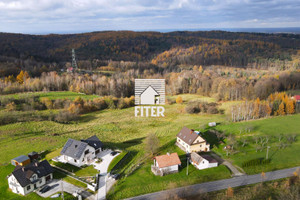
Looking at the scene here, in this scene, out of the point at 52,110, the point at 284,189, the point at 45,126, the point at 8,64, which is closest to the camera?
the point at 284,189

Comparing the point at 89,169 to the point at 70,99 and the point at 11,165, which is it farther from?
the point at 70,99

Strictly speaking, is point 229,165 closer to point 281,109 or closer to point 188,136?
point 188,136

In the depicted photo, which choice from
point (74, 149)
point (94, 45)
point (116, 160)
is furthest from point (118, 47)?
point (116, 160)

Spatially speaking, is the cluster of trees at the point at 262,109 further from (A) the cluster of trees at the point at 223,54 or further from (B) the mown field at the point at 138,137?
(A) the cluster of trees at the point at 223,54

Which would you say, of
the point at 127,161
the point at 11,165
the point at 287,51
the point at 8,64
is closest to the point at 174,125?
the point at 127,161

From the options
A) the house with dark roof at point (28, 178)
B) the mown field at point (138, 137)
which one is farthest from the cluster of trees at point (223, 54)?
the house with dark roof at point (28, 178)

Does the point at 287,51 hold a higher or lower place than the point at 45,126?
higher
